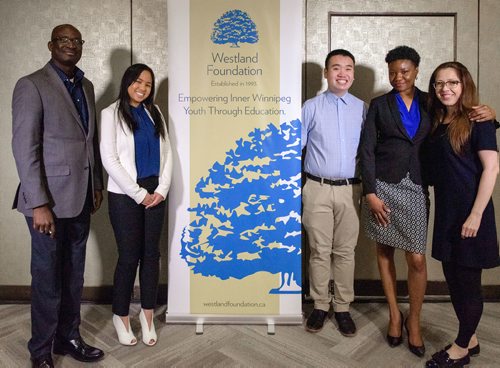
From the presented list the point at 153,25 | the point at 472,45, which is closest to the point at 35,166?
the point at 153,25

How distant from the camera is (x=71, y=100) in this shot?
1.99m

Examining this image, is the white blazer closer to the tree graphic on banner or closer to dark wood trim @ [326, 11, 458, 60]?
the tree graphic on banner

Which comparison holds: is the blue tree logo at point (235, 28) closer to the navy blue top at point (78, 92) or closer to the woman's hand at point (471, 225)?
the navy blue top at point (78, 92)

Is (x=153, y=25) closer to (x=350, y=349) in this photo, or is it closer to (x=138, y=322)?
Result: (x=138, y=322)

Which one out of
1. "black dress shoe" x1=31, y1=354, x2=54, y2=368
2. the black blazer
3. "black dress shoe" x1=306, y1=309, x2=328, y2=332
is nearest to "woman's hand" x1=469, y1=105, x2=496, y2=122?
the black blazer

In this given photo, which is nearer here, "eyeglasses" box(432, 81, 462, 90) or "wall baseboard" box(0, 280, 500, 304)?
"eyeglasses" box(432, 81, 462, 90)

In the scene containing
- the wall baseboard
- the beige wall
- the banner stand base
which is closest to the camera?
the banner stand base

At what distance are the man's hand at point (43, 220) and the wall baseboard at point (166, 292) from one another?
125 cm

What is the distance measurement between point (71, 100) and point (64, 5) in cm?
134

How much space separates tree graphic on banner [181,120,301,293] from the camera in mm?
2516

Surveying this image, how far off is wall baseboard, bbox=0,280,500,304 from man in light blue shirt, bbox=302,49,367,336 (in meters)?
0.51

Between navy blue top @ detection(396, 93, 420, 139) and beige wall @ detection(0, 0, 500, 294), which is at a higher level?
beige wall @ detection(0, 0, 500, 294)

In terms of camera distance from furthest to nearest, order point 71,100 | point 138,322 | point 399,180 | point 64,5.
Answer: point 64,5
point 138,322
point 399,180
point 71,100

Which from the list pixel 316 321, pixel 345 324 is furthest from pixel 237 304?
pixel 345 324
